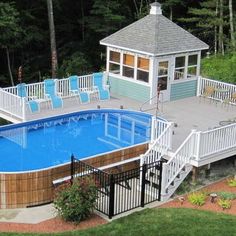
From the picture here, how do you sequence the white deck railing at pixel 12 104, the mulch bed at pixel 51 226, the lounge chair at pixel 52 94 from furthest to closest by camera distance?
the lounge chair at pixel 52 94, the white deck railing at pixel 12 104, the mulch bed at pixel 51 226

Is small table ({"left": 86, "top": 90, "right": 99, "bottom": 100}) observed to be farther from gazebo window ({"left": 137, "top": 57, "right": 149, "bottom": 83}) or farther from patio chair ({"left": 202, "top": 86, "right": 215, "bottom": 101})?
patio chair ({"left": 202, "top": 86, "right": 215, "bottom": 101})

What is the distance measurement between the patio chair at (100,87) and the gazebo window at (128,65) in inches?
39.8

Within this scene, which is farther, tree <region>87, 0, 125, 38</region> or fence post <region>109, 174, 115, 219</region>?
tree <region>87, 0, 125, 38</region>

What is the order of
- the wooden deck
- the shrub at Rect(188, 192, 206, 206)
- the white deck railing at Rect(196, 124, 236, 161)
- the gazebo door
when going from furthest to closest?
the gazebo door
the wooden deck
the white deck railing at Rect(196, 124, 236, 161)
the shrub at Rect(188, 192, 206, 206)

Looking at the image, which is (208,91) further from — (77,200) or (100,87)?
(77,200)

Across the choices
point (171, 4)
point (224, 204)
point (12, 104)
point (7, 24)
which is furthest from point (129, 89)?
point (171, 4)

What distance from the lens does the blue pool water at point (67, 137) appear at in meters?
15.9

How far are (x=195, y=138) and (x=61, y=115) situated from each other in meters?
6.43

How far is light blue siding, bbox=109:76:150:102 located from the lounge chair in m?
2.90

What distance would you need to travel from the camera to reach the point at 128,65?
21.5m

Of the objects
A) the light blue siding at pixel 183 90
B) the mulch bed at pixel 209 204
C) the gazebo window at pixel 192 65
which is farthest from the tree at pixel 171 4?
the mulch bed at pixel 209 204

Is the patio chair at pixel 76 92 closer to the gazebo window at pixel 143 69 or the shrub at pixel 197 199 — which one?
the gazebo window at pixel 143 69

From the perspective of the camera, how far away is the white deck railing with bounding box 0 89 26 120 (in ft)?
60.5

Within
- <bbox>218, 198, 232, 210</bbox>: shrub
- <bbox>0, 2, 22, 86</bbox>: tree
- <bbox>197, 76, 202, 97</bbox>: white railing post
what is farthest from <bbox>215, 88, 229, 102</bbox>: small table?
<bbox>0, 2, 22, 86</bbox>: tree
